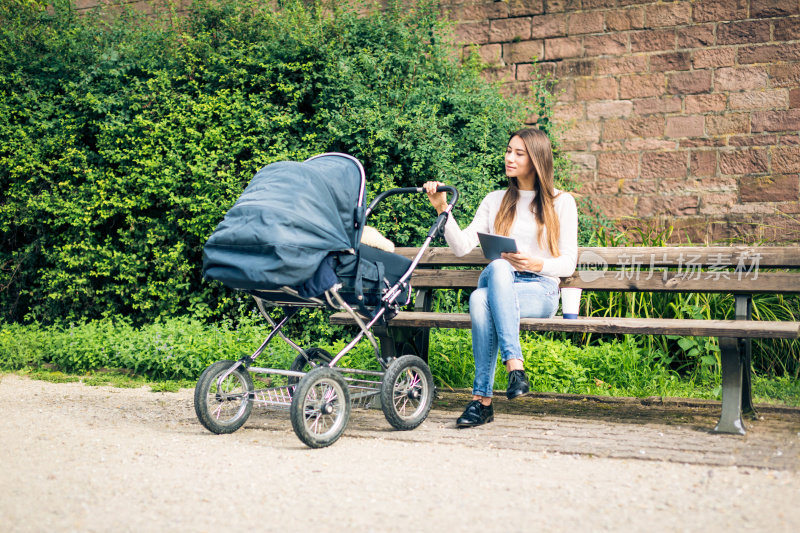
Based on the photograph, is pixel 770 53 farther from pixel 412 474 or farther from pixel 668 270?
pixel 412 474

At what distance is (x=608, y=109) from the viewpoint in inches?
285

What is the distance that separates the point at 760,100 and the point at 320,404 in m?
5.19

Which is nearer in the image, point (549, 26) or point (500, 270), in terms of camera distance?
point (500, 270)

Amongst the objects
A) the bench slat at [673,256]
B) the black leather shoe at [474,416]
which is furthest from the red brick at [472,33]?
the black leather shoe at [474,416]

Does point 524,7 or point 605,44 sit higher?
point 524,7

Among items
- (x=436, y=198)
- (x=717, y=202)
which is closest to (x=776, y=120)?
(x=717, y=202)

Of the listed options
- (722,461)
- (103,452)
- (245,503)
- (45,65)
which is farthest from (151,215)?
(722,461)

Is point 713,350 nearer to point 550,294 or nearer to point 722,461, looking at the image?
point 550,294

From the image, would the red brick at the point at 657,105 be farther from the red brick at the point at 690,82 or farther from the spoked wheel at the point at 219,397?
the spoked wheel at the point at 219,397

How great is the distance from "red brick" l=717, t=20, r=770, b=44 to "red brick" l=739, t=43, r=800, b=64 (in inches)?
2.9

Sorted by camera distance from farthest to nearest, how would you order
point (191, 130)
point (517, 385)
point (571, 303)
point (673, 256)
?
point (191, 130) → point (673, 256) → point (571, 303) → point (517, 385)

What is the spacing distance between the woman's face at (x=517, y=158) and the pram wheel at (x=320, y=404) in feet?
5.38

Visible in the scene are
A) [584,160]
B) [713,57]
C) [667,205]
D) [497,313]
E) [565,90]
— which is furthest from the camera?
[565,90]

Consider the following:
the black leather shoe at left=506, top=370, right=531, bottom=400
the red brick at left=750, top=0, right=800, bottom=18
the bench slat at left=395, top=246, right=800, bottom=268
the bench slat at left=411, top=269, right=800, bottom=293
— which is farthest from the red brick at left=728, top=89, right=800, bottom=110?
the black leather shoe at left=506, top=370, right=531, bottom=400
